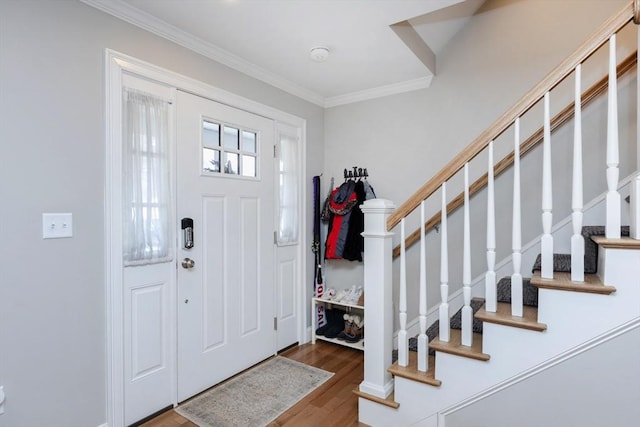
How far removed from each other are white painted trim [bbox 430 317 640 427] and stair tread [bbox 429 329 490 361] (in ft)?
0.46

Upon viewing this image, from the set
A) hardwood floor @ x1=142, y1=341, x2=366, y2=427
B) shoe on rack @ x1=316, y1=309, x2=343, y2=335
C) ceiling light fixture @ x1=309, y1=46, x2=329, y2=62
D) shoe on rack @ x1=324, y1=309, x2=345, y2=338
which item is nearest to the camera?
hardwood floor @ x1=142, y1=341, x2=366, y2=427

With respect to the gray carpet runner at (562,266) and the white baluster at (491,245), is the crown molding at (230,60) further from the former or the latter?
the gray carpet runner at (562,266)

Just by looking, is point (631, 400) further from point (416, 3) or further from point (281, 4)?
point (281, 4)

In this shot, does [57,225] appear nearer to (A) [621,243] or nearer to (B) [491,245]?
(B) [491,245]

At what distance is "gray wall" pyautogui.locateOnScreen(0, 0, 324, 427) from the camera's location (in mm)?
1387

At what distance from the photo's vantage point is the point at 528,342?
140 centimetres

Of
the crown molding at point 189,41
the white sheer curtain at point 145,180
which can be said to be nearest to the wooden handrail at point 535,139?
the crown molding at point 189,41

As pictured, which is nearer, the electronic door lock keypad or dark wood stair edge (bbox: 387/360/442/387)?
dark wood stair edge (bbox: 387/360/442/387)

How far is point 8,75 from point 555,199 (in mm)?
3105

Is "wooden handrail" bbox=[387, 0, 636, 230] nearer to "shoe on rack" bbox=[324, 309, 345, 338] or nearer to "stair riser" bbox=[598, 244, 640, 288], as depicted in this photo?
"stair riser" bbox=[598, 244, 640, 288]

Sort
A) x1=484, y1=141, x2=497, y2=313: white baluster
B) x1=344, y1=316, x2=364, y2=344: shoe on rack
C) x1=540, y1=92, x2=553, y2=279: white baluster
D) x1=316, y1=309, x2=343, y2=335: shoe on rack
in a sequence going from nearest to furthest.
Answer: x1=540, y1=92, x2=553, y2=279: white baluster, x1=484, y1=141, x2=497, y2=313: white baluster, x1=344, y1=316, x2=364, y2=344: shoe on rack, x1=316, y1=309, x2=343, y2=335: shoe on rack

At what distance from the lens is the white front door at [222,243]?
208 centimetres

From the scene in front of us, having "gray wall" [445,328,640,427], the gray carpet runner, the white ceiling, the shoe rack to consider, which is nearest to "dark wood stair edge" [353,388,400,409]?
the gray carpet runner

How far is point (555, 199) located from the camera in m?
2.15
